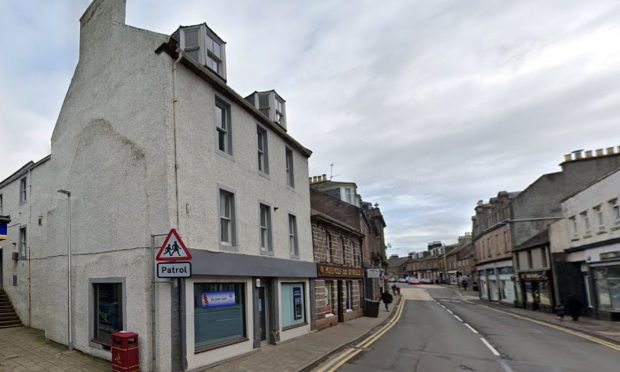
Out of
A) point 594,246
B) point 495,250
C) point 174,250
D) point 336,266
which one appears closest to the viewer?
point 174,250

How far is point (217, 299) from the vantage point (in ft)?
38.8

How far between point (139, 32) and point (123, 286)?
269 inches

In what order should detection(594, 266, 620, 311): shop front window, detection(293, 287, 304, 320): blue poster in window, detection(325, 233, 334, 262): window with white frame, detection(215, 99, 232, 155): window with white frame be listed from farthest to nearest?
detection(325, 233, 334, 262): window with white frame → detection(594, 266, 620, 311): shop front window → detection(293, 287, 304, 320): blue poster in window → detection(215, 99, 232, 155): window with white frame

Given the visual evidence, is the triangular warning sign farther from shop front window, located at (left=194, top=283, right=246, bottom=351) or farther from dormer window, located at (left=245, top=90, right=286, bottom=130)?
dormer window, located at (left=245, top=90, right=286, bottom=130)

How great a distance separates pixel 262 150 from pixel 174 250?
804 centimetres

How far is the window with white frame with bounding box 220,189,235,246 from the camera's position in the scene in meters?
Answer: 12.6

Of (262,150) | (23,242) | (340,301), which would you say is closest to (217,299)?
(262,150)

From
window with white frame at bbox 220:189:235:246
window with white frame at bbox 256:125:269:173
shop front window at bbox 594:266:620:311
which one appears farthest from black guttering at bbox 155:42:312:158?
shop front window at bbox 594:266:620:311

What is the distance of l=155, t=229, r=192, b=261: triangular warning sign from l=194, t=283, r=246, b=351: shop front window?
2.83 m

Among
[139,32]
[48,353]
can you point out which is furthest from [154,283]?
[139,32]

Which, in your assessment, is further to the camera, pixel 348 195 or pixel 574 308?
pixel 348 195

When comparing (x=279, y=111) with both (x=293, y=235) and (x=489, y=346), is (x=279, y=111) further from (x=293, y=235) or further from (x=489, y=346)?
(x=489, y=346)

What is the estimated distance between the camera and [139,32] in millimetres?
11758

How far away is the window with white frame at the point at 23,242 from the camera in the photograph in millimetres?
18375
